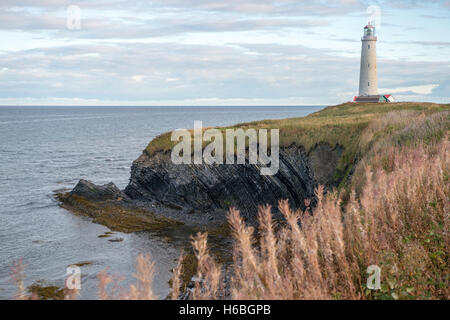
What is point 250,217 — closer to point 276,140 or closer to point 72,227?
point 276,140

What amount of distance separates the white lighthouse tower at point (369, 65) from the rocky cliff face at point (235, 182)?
41.8 metres

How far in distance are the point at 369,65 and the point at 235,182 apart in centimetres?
4463

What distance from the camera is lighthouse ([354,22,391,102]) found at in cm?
6203

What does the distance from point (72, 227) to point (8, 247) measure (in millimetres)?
4235

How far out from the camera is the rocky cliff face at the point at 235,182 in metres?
24.3

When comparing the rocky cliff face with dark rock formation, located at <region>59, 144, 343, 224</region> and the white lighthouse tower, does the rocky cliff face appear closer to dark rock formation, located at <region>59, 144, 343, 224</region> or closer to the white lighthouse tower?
dark rock formation, located at <region>59, 144, 343, 224</region>

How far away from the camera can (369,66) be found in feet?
205

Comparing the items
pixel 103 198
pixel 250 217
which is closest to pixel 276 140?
pixel 250 217

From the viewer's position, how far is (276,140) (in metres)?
26.8

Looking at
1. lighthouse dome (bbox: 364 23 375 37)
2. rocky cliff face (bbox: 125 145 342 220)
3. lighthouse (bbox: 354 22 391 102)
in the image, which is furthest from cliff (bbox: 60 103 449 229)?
lighthouse dome (bbox: 364 23 375 37)

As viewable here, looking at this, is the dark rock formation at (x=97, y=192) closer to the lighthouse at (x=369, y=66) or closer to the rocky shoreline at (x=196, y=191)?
the rocky shoreline at (x=196, y=191)

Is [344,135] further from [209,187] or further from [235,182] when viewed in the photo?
[209,187]
